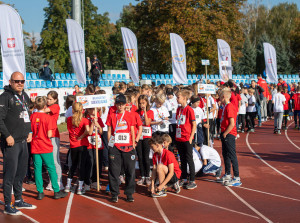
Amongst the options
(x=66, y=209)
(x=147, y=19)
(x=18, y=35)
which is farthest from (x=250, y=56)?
(x=66, y=209)

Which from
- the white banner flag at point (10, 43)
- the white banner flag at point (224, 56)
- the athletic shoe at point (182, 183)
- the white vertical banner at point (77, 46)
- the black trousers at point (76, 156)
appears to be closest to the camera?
the black trousers at point (76, 156)

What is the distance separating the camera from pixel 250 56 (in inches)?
2255

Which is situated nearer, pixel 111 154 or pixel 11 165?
pixel 11 165

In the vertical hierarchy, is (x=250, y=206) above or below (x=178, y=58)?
below

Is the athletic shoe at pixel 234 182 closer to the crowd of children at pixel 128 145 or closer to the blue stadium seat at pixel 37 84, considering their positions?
the crowd of children at pixel 128 145

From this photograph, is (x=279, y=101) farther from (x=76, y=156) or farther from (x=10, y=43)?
(x=76, y=156)

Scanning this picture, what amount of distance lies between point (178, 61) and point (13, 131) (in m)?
12.4

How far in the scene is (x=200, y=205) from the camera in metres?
7.21

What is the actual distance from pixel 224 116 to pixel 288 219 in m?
2.77

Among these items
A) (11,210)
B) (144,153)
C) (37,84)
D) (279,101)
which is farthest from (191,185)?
(37,84)

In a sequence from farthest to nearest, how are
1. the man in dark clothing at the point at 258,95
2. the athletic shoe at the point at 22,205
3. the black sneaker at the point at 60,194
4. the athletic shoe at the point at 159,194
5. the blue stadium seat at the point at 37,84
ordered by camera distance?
the blue stadium seat at the point at 37,84 < the man in dark clothing at the point at 258,95 < the athletic shoe at the point at 159,194 < the black sneaker at the point at 60,194 < the athletic shoe at the point at 22,205

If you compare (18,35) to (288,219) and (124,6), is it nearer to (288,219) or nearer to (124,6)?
(288,219)

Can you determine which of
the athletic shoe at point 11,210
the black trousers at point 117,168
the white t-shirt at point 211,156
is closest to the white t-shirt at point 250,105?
the white t-shirt at point 211,156

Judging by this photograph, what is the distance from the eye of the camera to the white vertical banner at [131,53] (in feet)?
54.6
